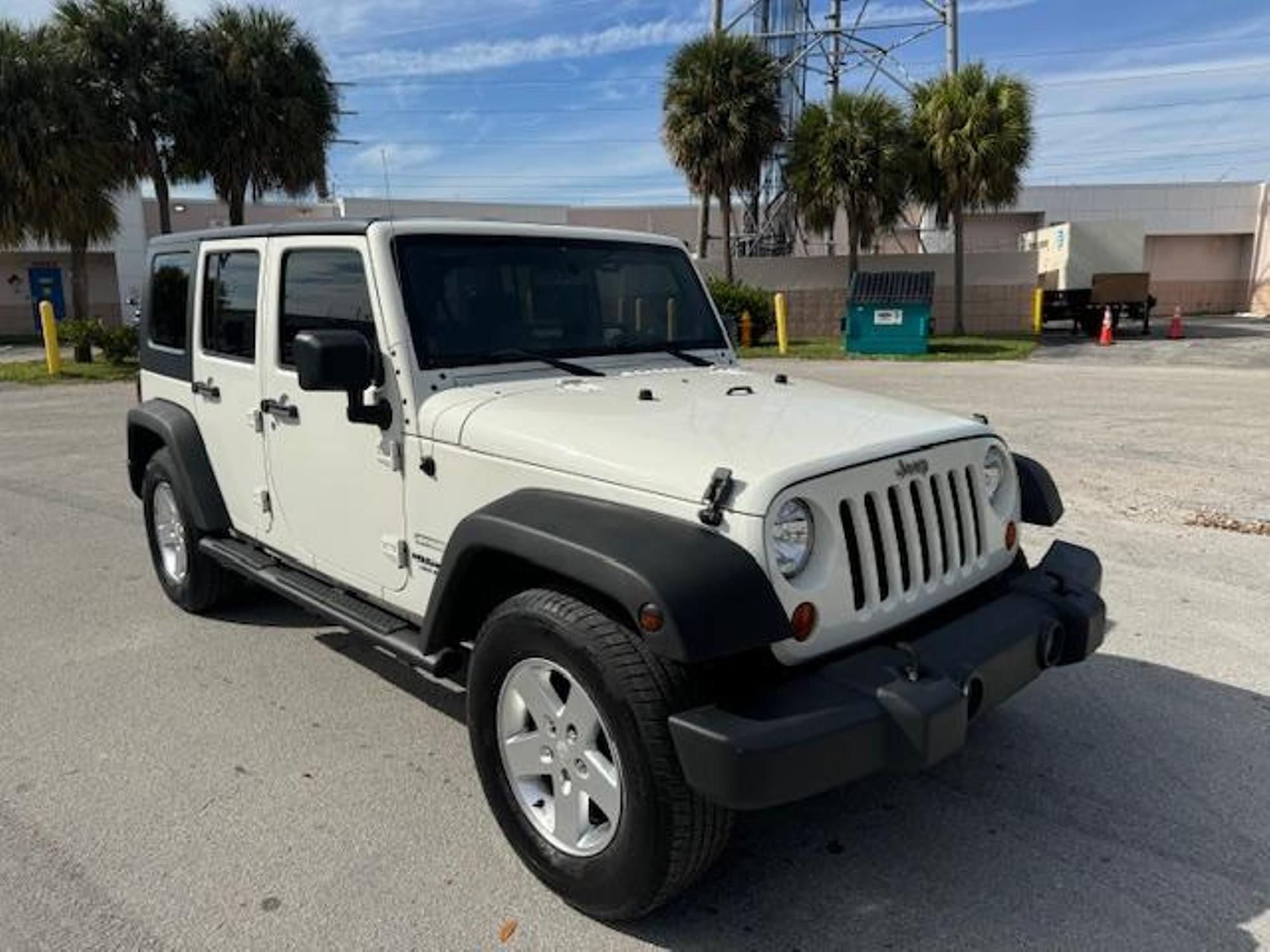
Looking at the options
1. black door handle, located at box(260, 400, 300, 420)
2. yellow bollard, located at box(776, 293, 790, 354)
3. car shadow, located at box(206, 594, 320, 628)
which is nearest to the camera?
black door handle, located at box(260, 400, 300, 420)

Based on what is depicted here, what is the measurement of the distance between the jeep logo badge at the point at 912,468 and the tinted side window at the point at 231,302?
2.82 metres

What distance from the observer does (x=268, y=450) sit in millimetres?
4227

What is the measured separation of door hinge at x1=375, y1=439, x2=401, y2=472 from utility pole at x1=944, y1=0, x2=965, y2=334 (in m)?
23.6

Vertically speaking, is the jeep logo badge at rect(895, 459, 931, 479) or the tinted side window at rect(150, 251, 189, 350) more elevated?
the tinted side window at rect(150, 251, 189, 350)

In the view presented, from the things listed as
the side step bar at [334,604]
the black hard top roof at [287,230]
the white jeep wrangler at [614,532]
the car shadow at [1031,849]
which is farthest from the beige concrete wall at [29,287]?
the car shadow at [1031,849]

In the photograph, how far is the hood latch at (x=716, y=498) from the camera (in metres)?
2.48

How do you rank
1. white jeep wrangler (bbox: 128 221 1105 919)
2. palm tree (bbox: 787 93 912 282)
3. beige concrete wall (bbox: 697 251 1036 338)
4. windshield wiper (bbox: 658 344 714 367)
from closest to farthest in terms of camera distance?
white jeep wrangler (bbox: 128 221 1105 919) < windshield wiper (bbox: 658 344 714 367) < palm tree (bbox: 787 93 912 282) < beige concrete wall (bbox: 697 251 1036 338)

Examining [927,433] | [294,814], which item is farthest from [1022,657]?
[294,814]

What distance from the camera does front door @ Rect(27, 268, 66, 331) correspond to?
106 feet

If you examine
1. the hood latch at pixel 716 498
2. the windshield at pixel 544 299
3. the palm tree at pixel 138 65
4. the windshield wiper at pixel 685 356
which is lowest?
the hood latch at pixel 716 498

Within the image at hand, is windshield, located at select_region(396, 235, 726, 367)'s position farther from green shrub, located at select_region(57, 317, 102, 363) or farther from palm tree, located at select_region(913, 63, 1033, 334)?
palm tree, located at select_region(913, 63, 1033, 334)

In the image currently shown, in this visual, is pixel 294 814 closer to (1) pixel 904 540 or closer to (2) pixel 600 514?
(2) pixel 600 514

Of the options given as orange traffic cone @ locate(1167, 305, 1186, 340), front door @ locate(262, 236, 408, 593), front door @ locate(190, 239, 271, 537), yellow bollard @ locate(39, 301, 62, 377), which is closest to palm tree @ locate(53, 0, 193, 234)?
yellow bollard @ locate(39, 301, 62, 377)

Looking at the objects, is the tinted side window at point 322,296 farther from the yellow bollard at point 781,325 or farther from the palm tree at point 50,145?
the palm tree at point 50,145
